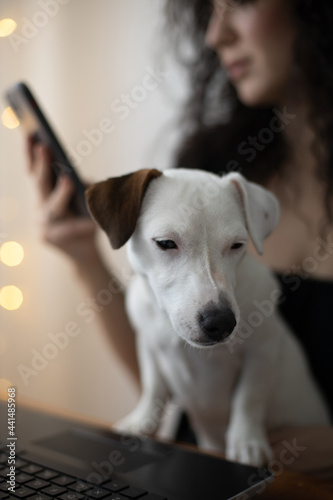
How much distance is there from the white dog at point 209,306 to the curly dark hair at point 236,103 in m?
0.29

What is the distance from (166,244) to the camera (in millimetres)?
542

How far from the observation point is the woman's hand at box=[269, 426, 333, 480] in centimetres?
68

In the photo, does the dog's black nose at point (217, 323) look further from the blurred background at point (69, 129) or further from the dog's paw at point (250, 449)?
the blurred background at point (69, 129)

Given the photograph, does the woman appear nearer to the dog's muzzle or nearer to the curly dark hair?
the curly dark hair

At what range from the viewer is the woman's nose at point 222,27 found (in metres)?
0.83

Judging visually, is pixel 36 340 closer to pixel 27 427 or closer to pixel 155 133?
pixel 27 427

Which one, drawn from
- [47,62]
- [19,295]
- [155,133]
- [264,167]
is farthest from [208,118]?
[19,295]

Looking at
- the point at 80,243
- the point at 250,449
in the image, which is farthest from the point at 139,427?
the point at 80,243

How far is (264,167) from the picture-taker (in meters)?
0.91

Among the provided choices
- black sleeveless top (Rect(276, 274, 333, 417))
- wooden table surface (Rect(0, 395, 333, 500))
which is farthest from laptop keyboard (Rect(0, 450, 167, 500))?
black sleeveless top (Rect(276, 274, 333, 417))

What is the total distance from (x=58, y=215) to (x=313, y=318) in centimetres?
55

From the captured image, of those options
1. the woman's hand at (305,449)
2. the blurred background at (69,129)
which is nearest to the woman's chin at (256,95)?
the blurred background at (69,129)

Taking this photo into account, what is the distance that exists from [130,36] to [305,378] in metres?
0.76

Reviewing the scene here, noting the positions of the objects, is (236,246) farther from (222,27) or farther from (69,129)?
(69,129)
